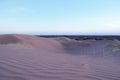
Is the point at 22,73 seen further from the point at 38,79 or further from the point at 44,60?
the point at 44,60

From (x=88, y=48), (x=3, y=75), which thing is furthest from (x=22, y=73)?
(x=88, y=48)

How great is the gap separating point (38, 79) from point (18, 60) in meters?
1.00

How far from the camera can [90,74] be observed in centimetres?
443

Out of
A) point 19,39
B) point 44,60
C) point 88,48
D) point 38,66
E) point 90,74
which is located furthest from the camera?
point 88,48

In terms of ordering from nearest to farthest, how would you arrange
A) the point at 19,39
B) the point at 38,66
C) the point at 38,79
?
the point at 38,79, the point at 38,66, the point at 19,39

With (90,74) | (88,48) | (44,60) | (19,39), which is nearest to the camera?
(90,74)

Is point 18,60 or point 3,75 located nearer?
point 3,75

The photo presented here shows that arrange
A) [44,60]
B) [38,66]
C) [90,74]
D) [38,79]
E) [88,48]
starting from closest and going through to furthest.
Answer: [38,79] → [90,74] → [38,66] → [44,60] → [88,48]

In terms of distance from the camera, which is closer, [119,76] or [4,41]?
[119,76]

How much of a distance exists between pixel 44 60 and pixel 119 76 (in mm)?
1561

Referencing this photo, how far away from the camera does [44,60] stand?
17.3ft

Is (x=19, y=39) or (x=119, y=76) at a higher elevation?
(x=19, y=39)

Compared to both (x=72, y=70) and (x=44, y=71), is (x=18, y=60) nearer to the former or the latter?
(x=44, y=71)

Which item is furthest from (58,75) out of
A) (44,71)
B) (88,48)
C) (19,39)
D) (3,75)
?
(88,48)
